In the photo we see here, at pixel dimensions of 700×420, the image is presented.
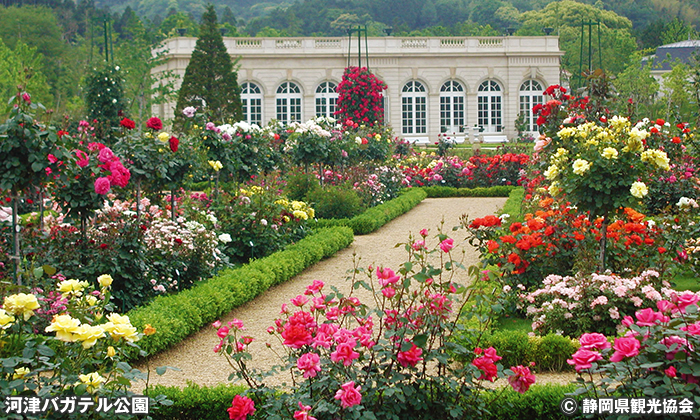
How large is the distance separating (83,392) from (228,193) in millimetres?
7050

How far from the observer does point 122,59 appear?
28734 millimetres

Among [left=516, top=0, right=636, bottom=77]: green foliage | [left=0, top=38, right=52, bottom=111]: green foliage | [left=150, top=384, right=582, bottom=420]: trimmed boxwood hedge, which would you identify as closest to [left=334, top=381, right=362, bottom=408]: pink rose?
[left=150, top=384, right=582, bottom=420]: trimmed boxwood hedge

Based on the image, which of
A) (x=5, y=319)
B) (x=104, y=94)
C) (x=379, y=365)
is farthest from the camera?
(x=104, y=94)

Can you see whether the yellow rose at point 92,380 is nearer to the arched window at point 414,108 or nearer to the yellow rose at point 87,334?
the yellow rose at point 87,334

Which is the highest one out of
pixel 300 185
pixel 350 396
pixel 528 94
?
pixel 528 94

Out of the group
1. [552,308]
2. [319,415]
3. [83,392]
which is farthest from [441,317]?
[552,308]

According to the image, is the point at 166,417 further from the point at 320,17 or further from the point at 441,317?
the point at 320,17

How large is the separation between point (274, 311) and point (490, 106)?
1247 inches

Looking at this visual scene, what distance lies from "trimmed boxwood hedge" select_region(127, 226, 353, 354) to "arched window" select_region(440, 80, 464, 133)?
92.8ft

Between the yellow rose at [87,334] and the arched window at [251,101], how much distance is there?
110ft

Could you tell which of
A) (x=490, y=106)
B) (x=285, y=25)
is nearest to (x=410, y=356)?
(x=490, y=106)

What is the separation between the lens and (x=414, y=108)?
37.1 meters

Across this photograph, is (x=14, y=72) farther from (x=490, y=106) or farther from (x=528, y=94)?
(x=528, y=94)

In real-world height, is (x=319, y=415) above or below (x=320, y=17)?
below
